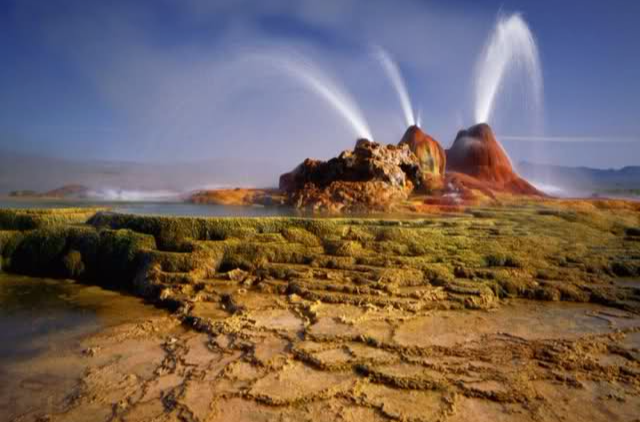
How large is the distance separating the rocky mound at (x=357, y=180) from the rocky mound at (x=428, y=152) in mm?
5981

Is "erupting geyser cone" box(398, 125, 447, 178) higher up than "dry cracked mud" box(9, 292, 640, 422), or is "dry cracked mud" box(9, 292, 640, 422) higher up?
"erupting geyser cone" box(398, 125, 447, 178)

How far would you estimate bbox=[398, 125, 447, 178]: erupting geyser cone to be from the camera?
37.1 meters

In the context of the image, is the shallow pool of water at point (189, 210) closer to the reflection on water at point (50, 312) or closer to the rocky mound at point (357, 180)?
the rocky mound at point (357, 180)

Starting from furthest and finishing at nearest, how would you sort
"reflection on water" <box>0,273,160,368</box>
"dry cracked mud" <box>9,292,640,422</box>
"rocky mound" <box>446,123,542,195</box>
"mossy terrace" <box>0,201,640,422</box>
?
"rocky mound" <box>446,123,542,195</box> < "reflection on water" <box>0,273,160,368</box> < "mossy terrace" <box>0,201,640,422</box> < "dry cracked mud" <box>9,292,640,422</box>

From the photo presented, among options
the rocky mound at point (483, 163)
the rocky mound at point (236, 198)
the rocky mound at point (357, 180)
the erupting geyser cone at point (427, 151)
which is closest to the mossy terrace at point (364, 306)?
the rocky mound at point (357, 180)

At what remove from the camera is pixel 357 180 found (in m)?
26.8

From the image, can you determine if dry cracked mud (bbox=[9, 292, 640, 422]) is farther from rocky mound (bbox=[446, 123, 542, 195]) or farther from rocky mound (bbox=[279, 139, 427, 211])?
rocky mound (bbox=[446, 123, 542, 195])

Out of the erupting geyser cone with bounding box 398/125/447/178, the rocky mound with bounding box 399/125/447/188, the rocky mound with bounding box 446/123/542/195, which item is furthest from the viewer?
the rocky mound with bounding box 446/123/542/195

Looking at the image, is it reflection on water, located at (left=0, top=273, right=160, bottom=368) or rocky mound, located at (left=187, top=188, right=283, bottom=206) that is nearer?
reflection on water, located at (left=0, top=273, right=160, bottom=368)

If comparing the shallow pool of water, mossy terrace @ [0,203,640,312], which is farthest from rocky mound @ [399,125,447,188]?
mossy terrace @ [0,203,640,312]

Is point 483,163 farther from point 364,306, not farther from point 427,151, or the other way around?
point 364,306

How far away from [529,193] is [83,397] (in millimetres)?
43211

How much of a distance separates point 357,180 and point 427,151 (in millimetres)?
13912

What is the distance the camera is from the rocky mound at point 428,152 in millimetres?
36719
